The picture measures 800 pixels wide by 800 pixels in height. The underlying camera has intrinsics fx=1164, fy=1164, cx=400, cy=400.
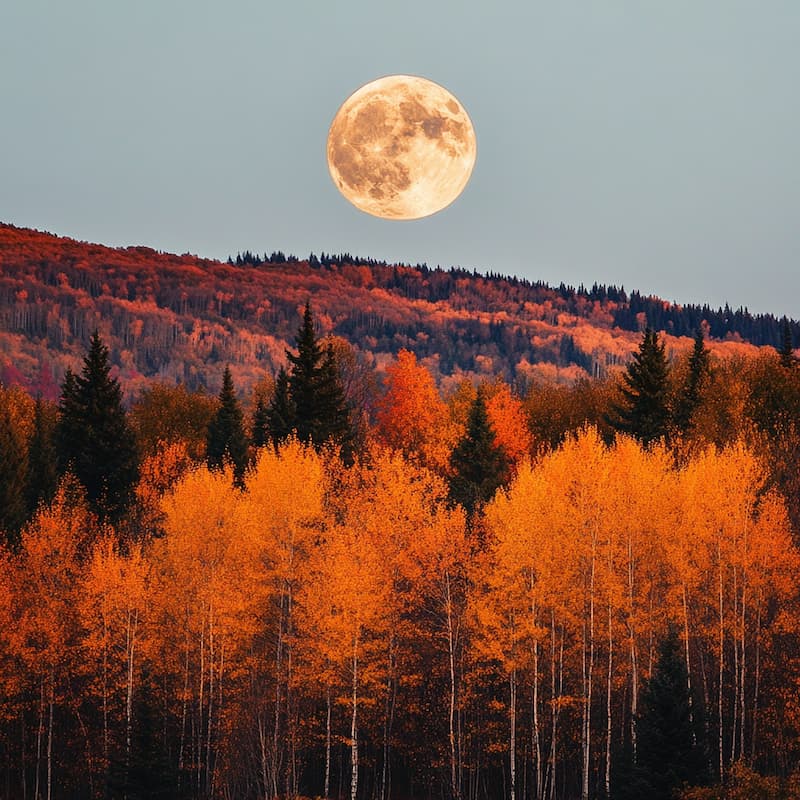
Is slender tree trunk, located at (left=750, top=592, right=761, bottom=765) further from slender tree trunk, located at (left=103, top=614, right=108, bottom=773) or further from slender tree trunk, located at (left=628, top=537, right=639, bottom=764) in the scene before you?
slender tree trunk, located at (left=103, top=614, right=108, bottom=773)

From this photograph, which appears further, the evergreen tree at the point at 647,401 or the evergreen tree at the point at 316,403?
the evergreen tree at the point at 647,401

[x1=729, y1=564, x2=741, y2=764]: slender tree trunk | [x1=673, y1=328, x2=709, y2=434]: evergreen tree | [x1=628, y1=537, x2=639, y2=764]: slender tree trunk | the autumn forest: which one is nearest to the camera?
[x1=729, y1=564, x2=741, y2=764]: slender tree trunk

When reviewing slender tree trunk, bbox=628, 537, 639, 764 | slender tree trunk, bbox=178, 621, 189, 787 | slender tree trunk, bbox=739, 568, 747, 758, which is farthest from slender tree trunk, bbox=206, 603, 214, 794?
slender tree trunk, bbox=739, 568, 747, 758

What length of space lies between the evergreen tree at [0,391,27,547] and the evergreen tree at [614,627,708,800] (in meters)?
40.8

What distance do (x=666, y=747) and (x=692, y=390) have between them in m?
53.4

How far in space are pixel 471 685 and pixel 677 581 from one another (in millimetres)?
11678

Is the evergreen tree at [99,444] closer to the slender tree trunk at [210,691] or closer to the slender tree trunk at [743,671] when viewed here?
the slender tree trunk at [210,691]

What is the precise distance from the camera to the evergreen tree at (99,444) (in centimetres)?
7688

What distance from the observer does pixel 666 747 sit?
42.6m

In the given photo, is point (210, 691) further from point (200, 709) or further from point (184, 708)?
point (200, 709)

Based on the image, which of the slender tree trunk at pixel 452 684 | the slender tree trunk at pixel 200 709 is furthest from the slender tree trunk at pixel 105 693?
the slender tree trunk at pixel 452 684

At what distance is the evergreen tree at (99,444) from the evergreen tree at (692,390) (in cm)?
4008

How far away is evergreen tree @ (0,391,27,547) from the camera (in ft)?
236

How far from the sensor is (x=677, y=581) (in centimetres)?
5894
